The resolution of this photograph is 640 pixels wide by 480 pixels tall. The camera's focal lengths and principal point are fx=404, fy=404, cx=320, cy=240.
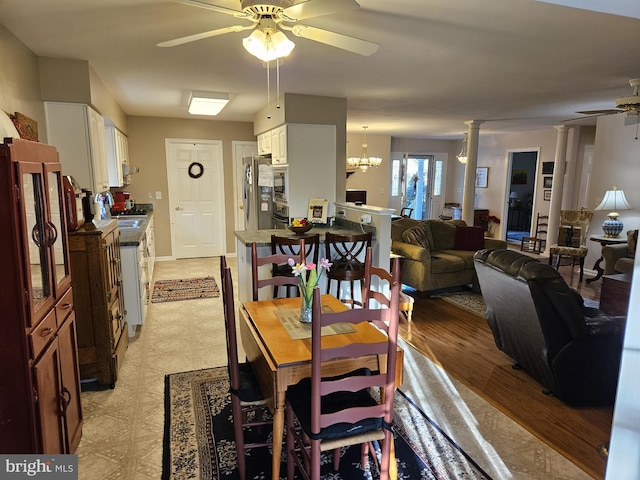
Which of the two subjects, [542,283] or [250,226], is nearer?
[542,283]

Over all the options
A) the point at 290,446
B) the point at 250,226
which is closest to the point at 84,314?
the point at 290,446

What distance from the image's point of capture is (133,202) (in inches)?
257

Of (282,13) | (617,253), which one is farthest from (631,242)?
(282,13)

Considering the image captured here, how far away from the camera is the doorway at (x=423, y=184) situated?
1074 cm

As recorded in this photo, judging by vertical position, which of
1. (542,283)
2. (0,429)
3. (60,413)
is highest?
(542,283)

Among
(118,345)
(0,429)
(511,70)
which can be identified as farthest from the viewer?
(511,70)

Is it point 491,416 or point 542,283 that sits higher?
point 542,283

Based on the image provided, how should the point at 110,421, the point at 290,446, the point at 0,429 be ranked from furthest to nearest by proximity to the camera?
the point at 110,421
the point at 290,446
the point at 0,429

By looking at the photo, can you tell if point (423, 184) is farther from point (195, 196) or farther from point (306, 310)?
point (306, 310)

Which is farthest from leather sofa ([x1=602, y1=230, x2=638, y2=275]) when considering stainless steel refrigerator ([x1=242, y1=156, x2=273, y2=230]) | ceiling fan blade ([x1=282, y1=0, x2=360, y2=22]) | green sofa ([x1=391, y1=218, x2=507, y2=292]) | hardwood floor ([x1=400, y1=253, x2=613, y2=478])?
ceiling fan blade ([x1=282, y1=0, x2=360, y2=22])

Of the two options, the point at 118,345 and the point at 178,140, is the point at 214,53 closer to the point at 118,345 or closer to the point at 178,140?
the point at 118,345

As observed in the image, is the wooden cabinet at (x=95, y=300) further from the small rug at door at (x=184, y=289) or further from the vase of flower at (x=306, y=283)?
the small rug at door at (x=184, y=289)

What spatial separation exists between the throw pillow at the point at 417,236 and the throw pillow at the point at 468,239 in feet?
1.93

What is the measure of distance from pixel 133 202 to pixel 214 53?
409 centimetres
